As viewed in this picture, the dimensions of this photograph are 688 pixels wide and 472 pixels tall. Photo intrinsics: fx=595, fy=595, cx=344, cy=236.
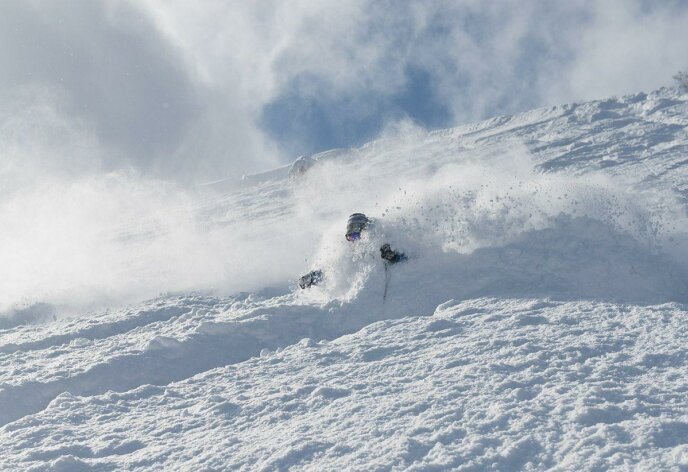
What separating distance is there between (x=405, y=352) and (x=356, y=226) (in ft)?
20.0

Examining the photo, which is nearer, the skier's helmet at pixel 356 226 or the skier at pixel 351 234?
the skier at pixel 351 234

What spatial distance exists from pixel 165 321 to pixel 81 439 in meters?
6.87

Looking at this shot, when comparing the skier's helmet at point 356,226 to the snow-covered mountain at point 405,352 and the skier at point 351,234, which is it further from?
the snow-covered mountain at point 405,352

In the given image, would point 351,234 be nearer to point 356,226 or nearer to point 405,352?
point 356,226

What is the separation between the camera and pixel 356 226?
52.3ft

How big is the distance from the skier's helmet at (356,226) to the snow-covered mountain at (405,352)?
0.27 metres

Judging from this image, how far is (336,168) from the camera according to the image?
59781 millimetres

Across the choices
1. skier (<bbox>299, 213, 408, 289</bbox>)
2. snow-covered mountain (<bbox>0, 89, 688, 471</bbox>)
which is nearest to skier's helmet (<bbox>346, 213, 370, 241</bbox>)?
skier (<bbox>299, 213, 408, 289</bbox>)

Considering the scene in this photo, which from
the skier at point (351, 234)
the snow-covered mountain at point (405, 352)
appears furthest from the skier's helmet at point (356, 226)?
the snow-covered mountain at point (405, 352)

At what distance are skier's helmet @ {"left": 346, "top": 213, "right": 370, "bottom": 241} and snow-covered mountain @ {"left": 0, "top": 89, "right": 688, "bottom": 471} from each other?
27cm

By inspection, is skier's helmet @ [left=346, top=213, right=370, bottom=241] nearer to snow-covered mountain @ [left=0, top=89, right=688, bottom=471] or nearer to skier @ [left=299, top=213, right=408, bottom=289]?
skier @ [left=299, top=213, right=408, bottom=289]

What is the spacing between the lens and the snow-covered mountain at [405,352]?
7.01 m

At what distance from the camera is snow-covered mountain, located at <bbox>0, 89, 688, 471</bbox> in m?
7.01

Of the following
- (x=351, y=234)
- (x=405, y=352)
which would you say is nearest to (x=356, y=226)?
(x=351, y=234)
